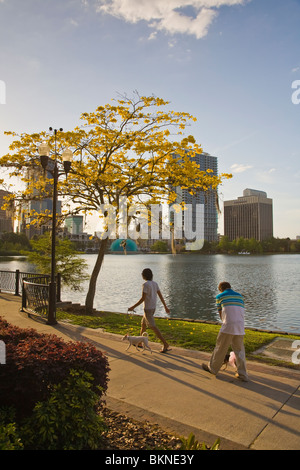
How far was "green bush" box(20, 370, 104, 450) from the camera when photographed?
3.43 meters

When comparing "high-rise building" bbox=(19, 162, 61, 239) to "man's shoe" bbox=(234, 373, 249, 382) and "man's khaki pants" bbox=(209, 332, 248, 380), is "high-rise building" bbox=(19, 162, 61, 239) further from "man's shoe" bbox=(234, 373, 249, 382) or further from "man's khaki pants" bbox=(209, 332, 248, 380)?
"man's shoe" bbox=(234, 373, 249, 382)

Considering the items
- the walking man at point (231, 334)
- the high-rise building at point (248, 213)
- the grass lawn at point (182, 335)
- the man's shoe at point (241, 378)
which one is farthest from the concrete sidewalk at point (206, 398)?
the high-rise building at point (248, 213)

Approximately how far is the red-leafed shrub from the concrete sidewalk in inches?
48.1

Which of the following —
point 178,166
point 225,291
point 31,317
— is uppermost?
point 178,166

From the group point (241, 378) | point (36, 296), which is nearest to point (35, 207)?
point (36, 296)

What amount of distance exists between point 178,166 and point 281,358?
7.43 meters

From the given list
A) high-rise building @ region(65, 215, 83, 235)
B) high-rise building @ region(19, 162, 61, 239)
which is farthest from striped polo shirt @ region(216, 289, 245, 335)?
high-rise building @ region(65, 215, 83, 235)

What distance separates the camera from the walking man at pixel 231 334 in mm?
6191

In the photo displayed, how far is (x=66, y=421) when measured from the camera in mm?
3576

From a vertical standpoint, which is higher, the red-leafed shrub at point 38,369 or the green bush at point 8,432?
the red-leafed shrub at point 38,369

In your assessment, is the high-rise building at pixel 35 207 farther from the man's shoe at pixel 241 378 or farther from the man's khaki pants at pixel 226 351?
the man's shoe at pixel 241 378

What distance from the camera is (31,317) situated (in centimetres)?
Result: 1184
